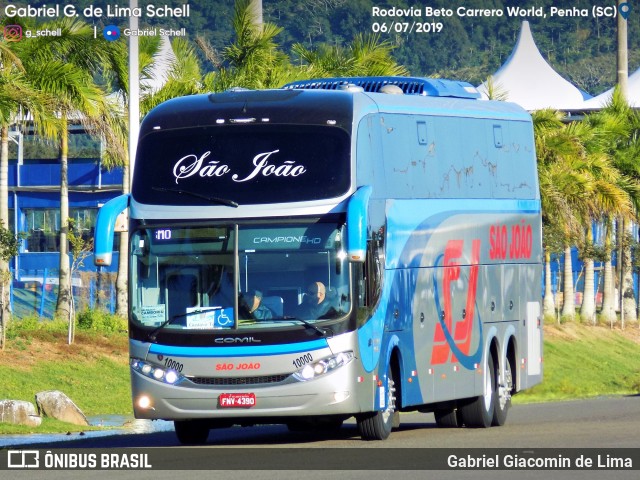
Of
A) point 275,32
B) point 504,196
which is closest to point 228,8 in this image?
point 275,32

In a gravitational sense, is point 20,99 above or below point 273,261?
above

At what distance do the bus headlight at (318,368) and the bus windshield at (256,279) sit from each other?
0.42m

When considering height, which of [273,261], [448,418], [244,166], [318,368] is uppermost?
[244,166]

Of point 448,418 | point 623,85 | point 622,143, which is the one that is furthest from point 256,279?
point 623,85

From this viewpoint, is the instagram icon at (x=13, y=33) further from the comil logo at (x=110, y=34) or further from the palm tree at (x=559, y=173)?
the palm tree at (x=559, y=173)

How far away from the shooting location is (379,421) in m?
18.4

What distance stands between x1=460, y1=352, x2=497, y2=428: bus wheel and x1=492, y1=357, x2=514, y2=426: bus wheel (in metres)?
0.14

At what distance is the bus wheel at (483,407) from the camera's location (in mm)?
21875

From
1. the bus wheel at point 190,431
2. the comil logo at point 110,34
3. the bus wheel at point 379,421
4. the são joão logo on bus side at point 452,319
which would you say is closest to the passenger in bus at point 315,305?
the bus wheel at point 379,421

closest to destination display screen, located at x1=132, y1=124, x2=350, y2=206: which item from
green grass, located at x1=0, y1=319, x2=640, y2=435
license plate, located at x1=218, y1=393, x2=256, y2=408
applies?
license plate, located at x1=218, y1=393, x2=256, y2=408

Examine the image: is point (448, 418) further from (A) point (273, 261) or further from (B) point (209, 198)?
(B) point (209, 198)

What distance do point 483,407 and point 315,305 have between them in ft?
17.8

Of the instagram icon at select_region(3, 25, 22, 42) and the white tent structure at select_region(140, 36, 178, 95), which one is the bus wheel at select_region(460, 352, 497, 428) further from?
the white tent structure at select_region(140, 36, 178, 95)

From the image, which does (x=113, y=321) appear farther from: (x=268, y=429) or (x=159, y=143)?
(x=159, y=143)
